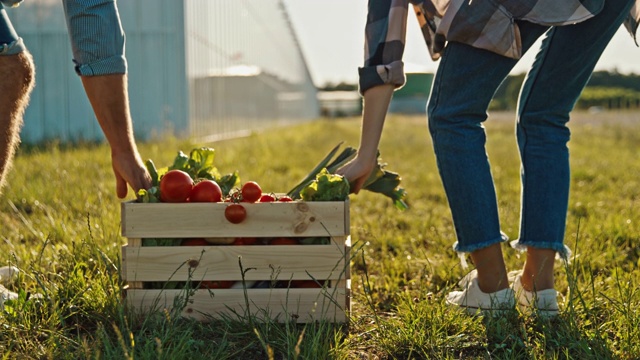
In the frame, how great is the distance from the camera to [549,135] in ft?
8.13

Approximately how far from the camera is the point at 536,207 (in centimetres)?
247

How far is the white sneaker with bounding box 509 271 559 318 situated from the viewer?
2294 millimetres

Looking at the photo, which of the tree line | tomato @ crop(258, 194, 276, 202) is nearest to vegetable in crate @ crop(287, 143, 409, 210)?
tomato @ crop(258, 194, 276, 202)

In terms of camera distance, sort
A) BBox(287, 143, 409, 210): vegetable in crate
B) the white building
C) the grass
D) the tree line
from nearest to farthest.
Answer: the grass → BBox(287, 143, 409, 210): vegetable in crate → the white building → the tree line

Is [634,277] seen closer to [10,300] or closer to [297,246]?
[297,246]

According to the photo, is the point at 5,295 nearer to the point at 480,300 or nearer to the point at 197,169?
the point at 197,169

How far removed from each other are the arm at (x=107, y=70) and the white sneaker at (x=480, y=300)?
43.8 inches

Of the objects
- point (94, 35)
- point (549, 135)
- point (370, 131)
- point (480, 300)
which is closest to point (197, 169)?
point (94, 35)

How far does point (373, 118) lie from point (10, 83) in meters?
1.16

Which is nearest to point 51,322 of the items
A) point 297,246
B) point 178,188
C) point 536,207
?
point 178,188

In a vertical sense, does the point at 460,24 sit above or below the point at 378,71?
above

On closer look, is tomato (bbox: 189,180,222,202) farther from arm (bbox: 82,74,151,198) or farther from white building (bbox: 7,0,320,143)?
white building (bbox: 7,0,320,143)

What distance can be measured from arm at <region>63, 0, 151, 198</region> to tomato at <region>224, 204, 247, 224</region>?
37cm

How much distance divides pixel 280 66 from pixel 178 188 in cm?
2671
